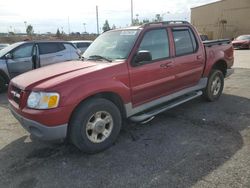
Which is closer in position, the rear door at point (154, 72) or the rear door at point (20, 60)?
the rear door at point (154, 72)

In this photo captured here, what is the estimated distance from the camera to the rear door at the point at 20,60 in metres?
8.79

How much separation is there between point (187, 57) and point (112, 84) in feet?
6.85

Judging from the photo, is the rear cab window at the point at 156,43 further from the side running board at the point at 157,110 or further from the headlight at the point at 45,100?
the headlight at the point at 45,100

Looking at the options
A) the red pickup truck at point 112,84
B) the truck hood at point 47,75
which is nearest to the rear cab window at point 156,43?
the red pickup truck at point 112,84

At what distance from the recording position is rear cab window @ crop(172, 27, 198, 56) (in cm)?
537

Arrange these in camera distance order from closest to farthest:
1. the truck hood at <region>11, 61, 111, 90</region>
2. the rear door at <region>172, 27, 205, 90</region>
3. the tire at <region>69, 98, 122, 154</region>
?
the tire at <region>69, 98, 122, 154</region>, the truck hood at <region>11, 61, 111, 90</region>, the rear door at <region>172, 27, 205, 90</region>

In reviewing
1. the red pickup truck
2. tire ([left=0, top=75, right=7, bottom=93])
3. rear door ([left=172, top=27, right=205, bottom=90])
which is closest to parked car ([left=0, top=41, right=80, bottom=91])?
tire ([left=0, top=75, right=7, bottom=93])

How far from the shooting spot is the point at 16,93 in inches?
165

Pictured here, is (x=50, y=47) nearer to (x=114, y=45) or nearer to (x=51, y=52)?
(x=51, y=52)

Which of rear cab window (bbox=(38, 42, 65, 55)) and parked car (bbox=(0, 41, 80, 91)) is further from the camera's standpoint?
rear cab window (bbox=(38, 42, 65, 55))

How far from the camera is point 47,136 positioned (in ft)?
11.9

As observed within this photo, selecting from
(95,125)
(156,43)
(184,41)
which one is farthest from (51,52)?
(95,125)

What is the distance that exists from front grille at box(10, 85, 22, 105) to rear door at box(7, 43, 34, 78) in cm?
474

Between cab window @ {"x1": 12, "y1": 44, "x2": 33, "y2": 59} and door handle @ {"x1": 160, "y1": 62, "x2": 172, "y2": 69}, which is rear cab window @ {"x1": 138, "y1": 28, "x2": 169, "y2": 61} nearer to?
door handle @ {"x1": 160, "y1": 62, "x2": 172, "y2": 69}
